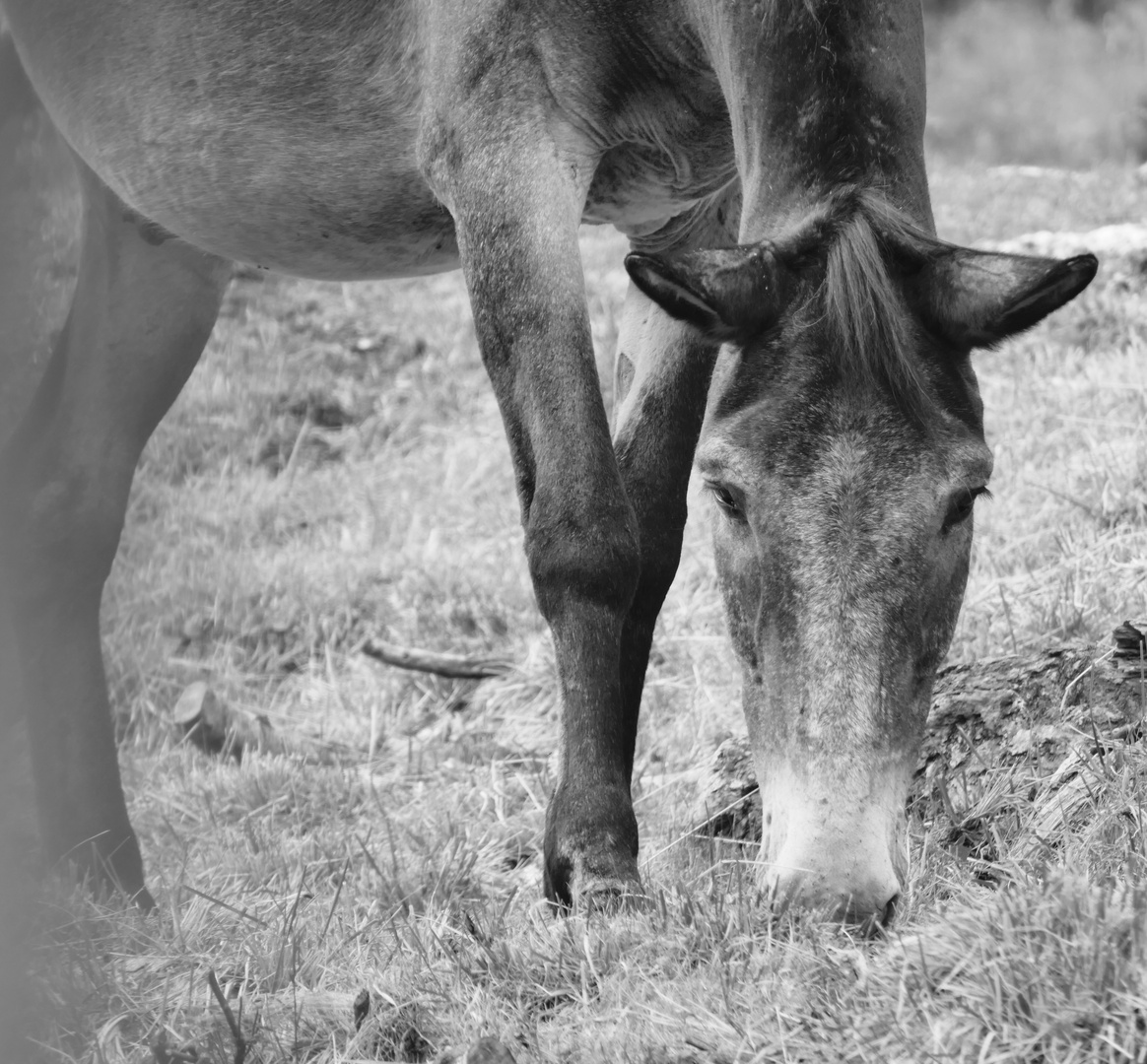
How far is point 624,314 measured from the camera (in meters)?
3.58

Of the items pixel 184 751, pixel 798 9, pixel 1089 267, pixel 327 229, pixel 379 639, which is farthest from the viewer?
pixel 379 639

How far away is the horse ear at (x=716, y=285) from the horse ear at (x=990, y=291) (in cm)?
27

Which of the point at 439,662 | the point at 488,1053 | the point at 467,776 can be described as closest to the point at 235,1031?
the point at 488,1053

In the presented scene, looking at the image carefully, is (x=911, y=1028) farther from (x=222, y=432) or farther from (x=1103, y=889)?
(x=222, y=432)

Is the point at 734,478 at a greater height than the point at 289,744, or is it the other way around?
the point at 734,478

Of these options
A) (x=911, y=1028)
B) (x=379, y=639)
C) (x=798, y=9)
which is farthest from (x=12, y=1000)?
(x=379, y=639)

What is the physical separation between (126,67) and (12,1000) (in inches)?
108

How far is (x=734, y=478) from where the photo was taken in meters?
2.26

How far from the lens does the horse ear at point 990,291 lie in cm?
218

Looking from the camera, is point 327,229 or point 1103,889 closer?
point 1103,889

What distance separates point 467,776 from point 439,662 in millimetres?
845

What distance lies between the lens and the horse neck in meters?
2.47

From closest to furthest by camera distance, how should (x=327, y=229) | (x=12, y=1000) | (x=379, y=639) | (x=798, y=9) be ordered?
(x=12, y=1000)
(x=798, y=9)
(x=327, y=229)
(x=379, y=639)

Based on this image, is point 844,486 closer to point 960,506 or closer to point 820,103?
point 960,506
